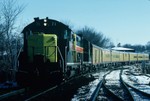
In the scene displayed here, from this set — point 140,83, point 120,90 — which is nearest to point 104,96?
point 120,90

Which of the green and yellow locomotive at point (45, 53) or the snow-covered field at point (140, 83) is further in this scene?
the snow-covered field at point (140, 83)

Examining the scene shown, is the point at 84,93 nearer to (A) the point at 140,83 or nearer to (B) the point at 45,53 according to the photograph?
(B) the point at 45,53

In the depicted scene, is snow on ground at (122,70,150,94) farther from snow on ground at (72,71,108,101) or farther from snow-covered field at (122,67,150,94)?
snow on ground at (72,71,108,101)

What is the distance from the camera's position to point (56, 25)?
53.4 ft

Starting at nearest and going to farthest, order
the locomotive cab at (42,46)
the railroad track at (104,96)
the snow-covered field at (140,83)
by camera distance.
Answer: the railroad track at (104,96) → the locomotive cab at (42,46) → the snow-covered field at (140,83)

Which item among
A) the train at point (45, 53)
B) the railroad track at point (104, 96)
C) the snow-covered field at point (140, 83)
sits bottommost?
the railroad track at point (104, 96)

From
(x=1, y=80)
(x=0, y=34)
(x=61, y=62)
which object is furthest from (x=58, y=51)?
(x=0, y=34)

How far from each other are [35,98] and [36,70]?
3180 mm

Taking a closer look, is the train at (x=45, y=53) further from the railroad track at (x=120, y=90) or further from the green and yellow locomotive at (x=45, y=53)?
the railroad track at (x=120, y=90)

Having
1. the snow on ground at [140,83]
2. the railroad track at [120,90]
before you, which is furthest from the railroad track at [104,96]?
the snow on ground at [140,83]

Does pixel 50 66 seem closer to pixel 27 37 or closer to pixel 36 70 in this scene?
pixel 36 70

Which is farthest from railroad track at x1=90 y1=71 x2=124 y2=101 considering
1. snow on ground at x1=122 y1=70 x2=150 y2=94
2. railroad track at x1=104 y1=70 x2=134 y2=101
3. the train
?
the train

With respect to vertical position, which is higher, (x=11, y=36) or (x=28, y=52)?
(x=11, y=36)

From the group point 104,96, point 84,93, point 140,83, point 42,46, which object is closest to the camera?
point 104,96
